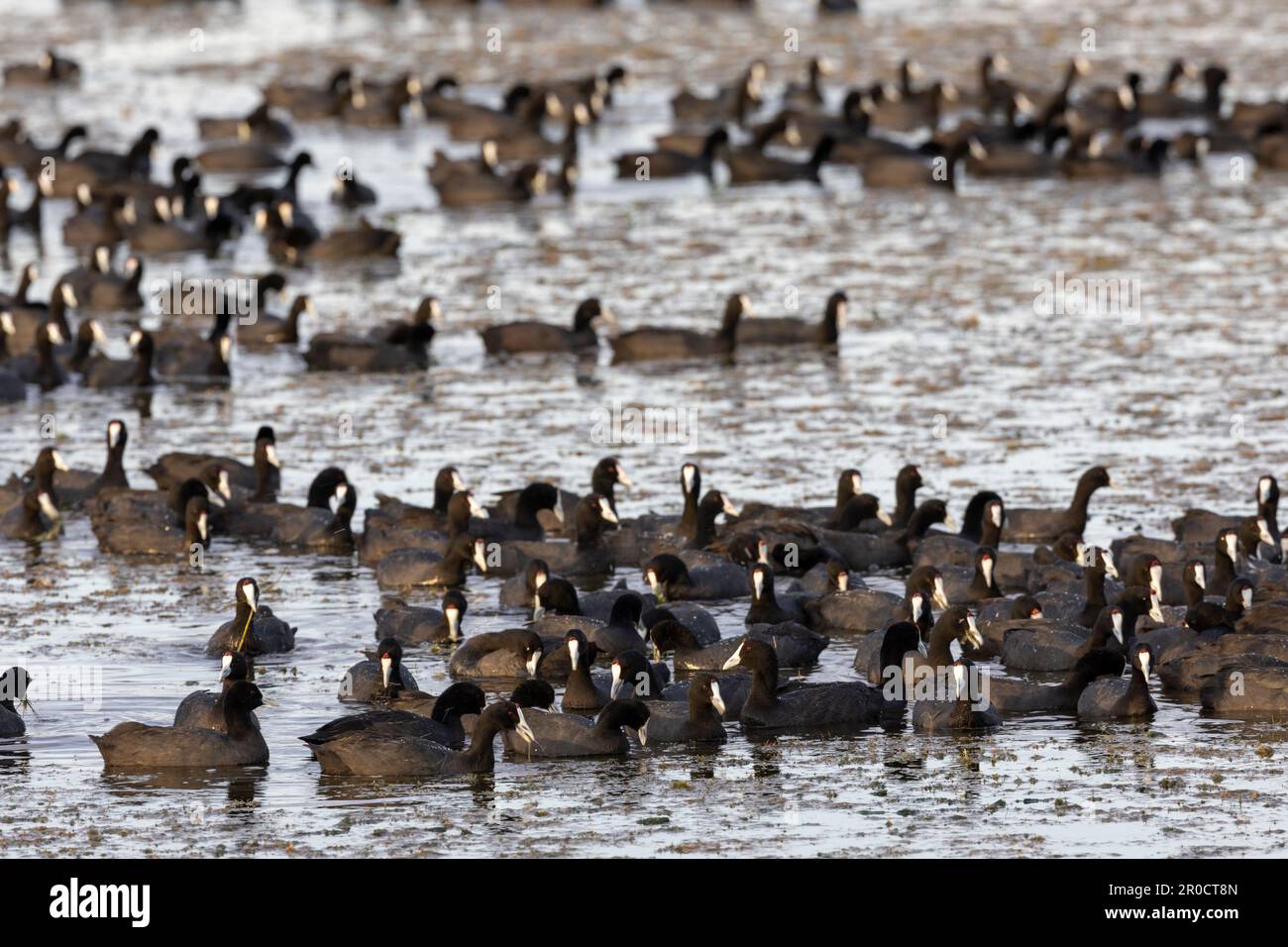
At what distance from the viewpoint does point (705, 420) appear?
2950 centimetres

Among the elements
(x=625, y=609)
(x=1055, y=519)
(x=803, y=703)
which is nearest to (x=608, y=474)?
(x=625, y=609)

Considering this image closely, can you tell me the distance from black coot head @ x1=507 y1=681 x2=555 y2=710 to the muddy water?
79 centimetres

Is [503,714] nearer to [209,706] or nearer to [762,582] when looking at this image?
[209,706]

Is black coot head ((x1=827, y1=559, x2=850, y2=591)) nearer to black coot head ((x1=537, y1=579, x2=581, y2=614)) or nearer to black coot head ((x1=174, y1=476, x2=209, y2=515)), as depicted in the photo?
black coot head ((x1=537, y1=579, x2=581, y2=614))

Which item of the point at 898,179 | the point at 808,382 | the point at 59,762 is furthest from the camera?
the point at 898,179

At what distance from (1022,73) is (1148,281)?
20.5m

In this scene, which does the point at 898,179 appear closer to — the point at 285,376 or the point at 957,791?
the point at 285,376

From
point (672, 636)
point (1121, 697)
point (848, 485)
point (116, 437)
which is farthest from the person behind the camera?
point (116, 437)

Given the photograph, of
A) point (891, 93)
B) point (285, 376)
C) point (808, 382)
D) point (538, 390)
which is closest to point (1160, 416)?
point (808, 382)

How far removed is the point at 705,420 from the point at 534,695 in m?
11.4

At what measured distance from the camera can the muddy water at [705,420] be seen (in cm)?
1659

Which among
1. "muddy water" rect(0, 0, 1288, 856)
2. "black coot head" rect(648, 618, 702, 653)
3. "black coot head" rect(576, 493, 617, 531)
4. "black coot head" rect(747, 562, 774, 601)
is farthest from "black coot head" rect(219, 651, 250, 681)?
"black coot head" rect(576, 493, 617, 531)

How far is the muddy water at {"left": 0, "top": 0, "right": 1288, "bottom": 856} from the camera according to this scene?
16594 millimetres

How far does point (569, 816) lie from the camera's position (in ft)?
54.2
